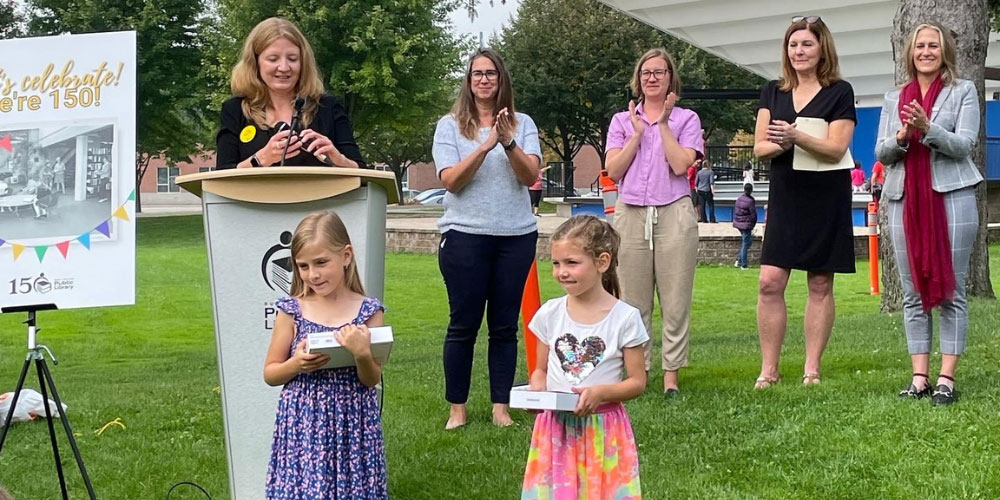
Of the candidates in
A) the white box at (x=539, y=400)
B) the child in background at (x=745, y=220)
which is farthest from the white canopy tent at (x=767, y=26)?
the white box at (x=539, y=400)

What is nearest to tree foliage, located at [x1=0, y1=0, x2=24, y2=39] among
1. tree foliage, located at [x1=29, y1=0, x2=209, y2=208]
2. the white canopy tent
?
tree foliage, located at [x1=29, y1=0, x2=209, y2=208]

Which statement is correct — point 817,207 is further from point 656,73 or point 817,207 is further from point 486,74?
point 486,74

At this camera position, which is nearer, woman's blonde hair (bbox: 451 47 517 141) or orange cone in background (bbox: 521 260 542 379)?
woman's blonde hair (bbox: 451 47 517 141)

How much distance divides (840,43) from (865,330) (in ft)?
61.7

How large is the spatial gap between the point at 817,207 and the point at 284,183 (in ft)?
9.80

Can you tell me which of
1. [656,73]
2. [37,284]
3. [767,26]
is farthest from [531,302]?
[767,26]

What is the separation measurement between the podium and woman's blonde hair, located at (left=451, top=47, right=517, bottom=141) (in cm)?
141

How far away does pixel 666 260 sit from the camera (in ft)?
19.5

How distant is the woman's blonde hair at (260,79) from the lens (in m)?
4.05

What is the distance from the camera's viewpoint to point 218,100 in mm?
36875

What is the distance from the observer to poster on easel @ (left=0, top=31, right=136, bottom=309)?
4.06m

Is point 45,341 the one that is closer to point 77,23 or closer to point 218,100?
point 218,100

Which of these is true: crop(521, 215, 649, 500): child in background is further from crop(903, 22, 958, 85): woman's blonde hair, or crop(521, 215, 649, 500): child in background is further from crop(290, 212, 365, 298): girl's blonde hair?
crop(903, 22, 958, 85): woman's blonde hair

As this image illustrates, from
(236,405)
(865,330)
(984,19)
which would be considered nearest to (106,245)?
(236,405)
